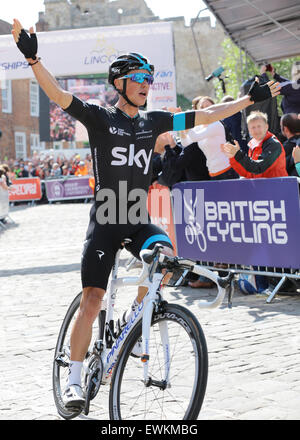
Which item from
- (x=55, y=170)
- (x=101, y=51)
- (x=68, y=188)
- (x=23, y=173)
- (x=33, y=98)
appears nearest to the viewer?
(x=101, y=51)

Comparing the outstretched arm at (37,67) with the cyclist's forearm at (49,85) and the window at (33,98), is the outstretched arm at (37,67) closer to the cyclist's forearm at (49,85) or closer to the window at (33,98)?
the cyclist's forearm at (49,85)

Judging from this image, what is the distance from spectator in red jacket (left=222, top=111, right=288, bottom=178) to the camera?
7.72 meters

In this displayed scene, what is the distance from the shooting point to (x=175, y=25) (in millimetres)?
63969

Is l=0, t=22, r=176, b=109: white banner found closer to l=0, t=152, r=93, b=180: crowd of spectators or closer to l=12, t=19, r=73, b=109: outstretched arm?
l=12, t=19, r=73, b=109: outstretched arm

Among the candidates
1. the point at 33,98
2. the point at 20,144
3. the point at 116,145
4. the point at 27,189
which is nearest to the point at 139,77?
the point at 116,145

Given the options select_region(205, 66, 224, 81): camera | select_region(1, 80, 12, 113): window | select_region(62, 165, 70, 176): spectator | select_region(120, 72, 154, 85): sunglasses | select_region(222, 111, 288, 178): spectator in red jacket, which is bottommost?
select_region(62, 165, 70, 176): spectator

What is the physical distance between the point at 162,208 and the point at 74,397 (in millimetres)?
6018

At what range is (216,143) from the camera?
857 cm

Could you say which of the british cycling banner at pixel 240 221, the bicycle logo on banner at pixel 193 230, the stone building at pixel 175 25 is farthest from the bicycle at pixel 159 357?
the stone building at pixel 175 25

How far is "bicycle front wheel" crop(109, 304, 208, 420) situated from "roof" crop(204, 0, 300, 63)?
10.1 m

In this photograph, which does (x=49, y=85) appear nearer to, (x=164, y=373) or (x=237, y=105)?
(x=237, y=105)

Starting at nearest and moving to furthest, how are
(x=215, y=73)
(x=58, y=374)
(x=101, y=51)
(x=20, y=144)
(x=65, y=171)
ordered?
(x=58, y=374) < (x=215, y=73) < (x=101, y=51) < (x=65, y=171) < (x=20, y=144)

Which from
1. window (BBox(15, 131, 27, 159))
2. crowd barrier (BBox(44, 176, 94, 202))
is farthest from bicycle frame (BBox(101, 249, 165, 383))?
window (BBox(15, 131, 27, 159))
